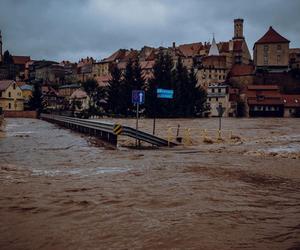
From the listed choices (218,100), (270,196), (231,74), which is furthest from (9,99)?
(270,196)

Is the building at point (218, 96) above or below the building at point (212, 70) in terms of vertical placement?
below

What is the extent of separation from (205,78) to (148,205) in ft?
436

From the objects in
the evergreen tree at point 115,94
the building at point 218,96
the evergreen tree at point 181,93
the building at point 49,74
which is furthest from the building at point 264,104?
the building at point 49,74

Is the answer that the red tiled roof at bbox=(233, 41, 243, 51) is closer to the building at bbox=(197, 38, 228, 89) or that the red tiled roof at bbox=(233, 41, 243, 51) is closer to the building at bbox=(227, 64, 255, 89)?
the building at bbox=(197, 38, 228, 89)

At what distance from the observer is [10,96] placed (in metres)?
117

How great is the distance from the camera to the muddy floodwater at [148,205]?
6.93 metres

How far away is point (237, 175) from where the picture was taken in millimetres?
14484

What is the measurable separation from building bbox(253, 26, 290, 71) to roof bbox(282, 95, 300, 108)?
1042 inches

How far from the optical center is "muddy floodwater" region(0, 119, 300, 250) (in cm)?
693

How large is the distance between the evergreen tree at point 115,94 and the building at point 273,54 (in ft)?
212

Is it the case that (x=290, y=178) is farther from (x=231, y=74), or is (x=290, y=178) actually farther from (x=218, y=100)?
(x=231, y=74)

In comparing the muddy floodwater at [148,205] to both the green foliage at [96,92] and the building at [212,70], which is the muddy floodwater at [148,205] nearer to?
the green foliage at [96,92]

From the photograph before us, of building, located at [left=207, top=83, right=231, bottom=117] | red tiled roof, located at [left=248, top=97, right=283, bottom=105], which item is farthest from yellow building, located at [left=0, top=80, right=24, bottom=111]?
red tiled roof, located at [left=248, top=97, right=283, bottom=105]

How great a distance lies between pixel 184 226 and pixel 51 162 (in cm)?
1109
